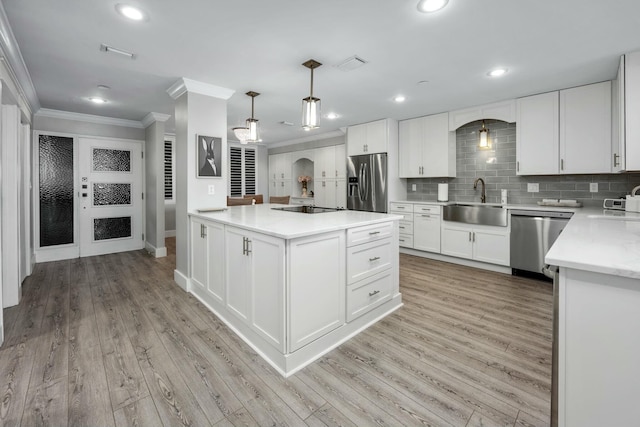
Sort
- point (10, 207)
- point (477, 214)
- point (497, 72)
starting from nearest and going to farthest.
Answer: point (10, 207)
point (497, 72)
point (477, 214)

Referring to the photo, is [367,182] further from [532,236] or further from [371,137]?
[532,236]

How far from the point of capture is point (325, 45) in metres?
2.51

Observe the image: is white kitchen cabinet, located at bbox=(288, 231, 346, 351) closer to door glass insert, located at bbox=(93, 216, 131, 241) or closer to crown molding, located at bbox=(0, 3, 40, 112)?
crown molding, located at bbox=(0, 3, 40, 112)

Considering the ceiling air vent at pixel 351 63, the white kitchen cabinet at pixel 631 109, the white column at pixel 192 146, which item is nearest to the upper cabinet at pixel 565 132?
the white kitchen cabinet at pixel 631 109

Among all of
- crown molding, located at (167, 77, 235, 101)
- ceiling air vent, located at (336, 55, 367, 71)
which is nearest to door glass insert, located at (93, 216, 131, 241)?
crown molding, located at (167, 77, 235, 101)

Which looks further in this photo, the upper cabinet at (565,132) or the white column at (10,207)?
the upper cabinet at (565,132)

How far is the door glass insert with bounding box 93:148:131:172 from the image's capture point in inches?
195

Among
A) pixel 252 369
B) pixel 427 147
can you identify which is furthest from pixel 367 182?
pixel 252 369

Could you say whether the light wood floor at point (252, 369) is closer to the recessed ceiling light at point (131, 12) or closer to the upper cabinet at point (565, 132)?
the upper cabinet at point (565, 132)

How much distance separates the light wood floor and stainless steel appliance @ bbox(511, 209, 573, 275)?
645 millimetres

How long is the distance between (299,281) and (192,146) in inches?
88.9

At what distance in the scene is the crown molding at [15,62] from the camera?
2146 millimetres

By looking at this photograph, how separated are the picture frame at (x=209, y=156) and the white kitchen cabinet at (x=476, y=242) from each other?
3.40 metres

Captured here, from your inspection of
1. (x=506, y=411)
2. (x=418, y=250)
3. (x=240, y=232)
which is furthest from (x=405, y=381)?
(x=418, y=250)
